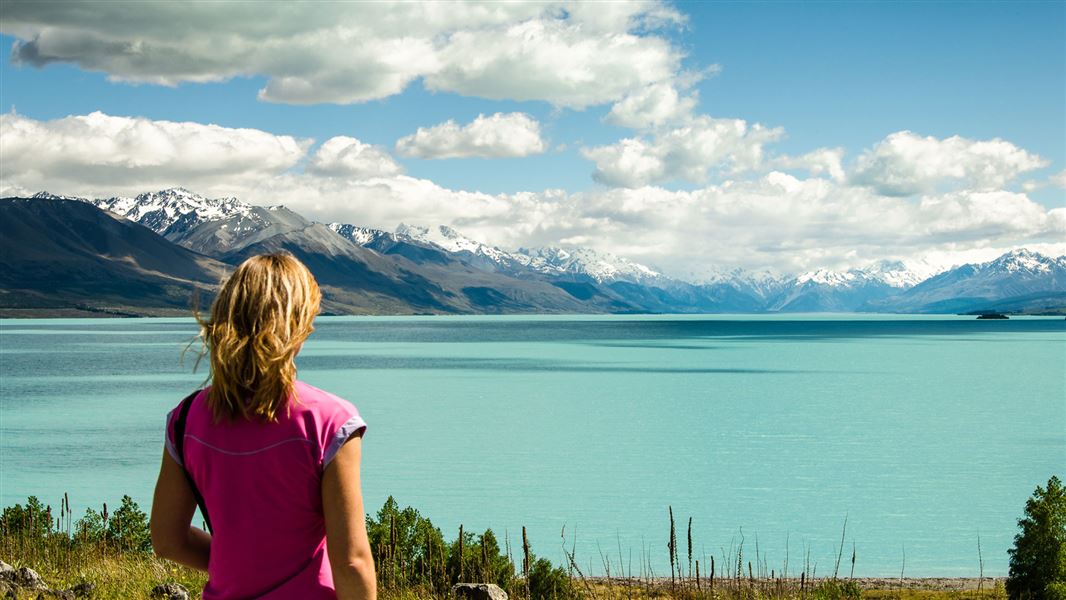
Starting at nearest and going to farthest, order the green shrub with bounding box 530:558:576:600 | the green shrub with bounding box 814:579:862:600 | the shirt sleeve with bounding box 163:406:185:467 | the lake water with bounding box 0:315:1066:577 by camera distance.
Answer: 1. the shirt sleeve with bounding box 163:406:185:467
2. the green shrub with bounding box 814:579:862:600
3. the green shrub with bounding box 530:558:576:600
4. the lake water with bounding box 0:315:1066:577

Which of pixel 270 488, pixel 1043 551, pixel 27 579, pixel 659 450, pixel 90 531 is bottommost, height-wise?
pixel 659 450

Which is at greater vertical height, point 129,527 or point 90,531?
point 129,527

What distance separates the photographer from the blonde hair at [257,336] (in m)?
3.88

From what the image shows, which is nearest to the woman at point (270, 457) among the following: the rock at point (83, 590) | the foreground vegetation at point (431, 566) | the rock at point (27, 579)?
the foreground vegetation at point (431, 566)

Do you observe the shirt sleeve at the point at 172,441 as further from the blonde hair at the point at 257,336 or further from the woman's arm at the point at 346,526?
the woman's arm at the point at 346,526

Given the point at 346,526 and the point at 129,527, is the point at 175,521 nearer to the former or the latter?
the point at 346,526

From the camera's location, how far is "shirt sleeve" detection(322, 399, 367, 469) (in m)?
3.84

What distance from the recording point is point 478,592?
15.3 m

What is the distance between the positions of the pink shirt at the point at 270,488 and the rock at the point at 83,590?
987 cm

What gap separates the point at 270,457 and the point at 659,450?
5561cm

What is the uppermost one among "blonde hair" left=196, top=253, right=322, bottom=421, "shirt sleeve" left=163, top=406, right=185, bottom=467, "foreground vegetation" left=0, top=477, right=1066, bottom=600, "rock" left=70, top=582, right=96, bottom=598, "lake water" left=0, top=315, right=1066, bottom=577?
"blonde hair" left=196, top=253, right=322, bottom=421

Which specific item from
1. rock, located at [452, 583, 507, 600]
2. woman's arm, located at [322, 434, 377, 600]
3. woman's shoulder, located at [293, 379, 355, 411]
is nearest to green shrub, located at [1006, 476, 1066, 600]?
rock, located at [452, 583, 507, 600]

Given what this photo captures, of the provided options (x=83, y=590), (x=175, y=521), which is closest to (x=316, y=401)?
(x=175, y=521)

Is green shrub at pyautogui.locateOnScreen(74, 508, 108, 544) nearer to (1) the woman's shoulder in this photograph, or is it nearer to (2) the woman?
(2) the woman
